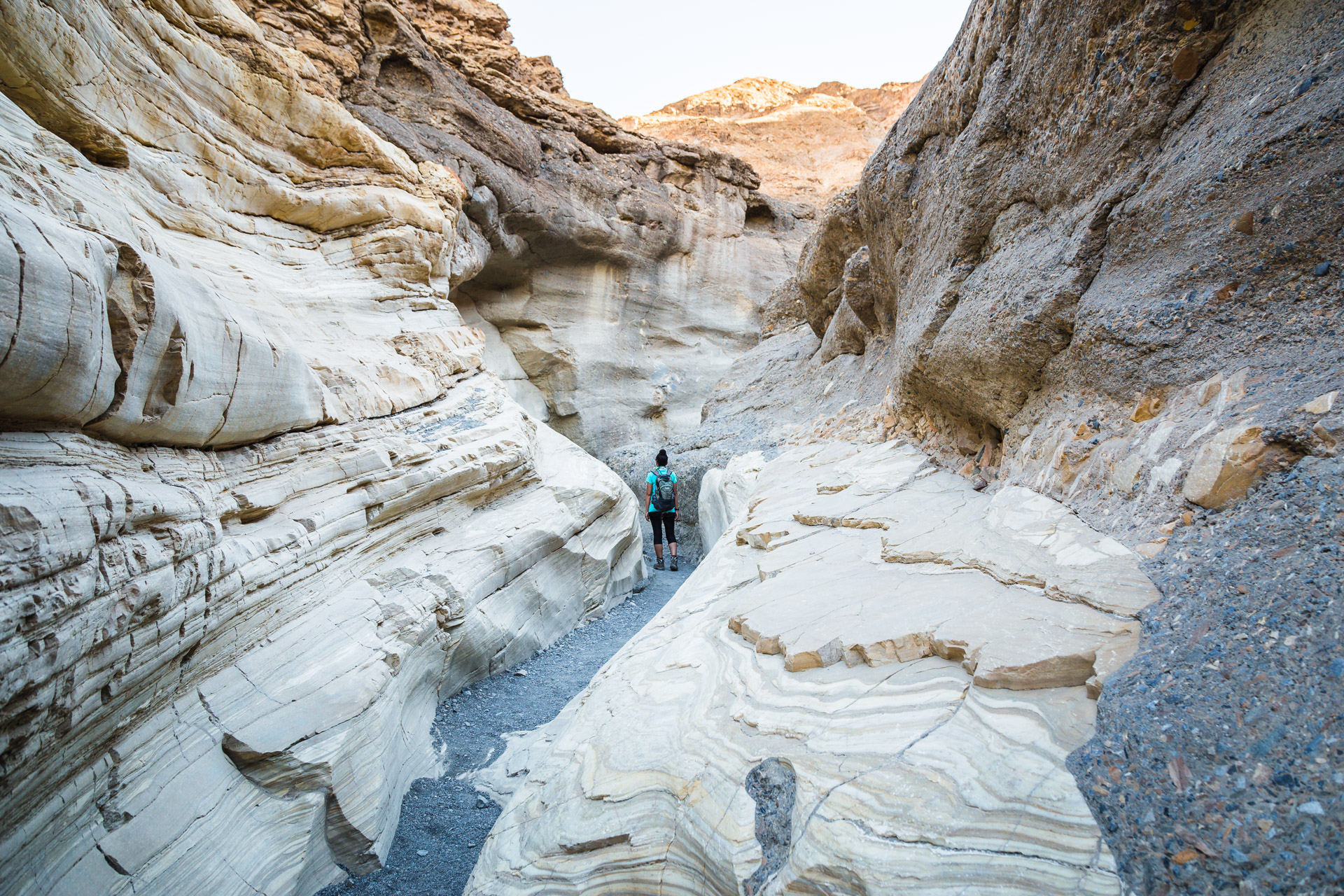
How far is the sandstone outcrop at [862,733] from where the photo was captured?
156 centimetres

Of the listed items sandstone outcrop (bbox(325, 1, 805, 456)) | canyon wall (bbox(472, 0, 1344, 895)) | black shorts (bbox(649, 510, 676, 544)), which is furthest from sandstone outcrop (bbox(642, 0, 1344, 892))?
sandstone outcrop (bbox(325, 1, 805, 456))

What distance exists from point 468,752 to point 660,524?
17.4ft

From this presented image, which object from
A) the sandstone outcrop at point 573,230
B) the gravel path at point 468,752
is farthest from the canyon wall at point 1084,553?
the sandstone outcrop at point 573,230

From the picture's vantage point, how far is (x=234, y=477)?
320 cm

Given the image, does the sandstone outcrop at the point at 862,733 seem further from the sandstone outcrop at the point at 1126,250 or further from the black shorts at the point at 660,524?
the black shorts at the point at 660,524

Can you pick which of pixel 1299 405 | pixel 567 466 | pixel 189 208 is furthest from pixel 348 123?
pixel 1299 405

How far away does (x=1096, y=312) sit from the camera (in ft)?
9.64

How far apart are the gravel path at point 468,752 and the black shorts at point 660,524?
2464 millimetres

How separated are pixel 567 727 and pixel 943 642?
6.93ft

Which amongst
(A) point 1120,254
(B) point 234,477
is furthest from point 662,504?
(A) point 1120,254

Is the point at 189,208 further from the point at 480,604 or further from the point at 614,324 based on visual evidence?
the point at 614,324

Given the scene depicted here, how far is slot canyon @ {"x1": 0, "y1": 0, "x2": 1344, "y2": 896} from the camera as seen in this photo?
1604 millimetres

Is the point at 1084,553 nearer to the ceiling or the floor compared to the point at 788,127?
nearer to the floor

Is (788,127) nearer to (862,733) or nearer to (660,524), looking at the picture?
(660,524)
